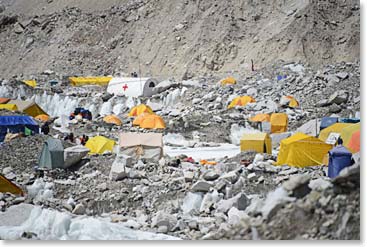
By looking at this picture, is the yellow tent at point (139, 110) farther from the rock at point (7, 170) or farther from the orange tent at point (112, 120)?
the rock at point (7, 170)

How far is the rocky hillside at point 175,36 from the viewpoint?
25656 mm

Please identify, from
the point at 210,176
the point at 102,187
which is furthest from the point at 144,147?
the point at 210,176

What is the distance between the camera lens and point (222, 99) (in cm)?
2030

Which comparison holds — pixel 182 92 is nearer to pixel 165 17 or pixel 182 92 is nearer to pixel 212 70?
pixel 212 70

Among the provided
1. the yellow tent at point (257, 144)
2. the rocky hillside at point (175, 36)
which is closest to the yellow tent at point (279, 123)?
the yellow tent at point (257, 144)

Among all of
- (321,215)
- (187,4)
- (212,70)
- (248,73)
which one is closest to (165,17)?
(187,4)

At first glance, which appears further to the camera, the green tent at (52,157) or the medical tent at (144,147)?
the medical tent at (144,147)

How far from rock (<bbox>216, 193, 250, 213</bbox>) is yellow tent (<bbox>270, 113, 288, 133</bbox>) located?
8.44 m

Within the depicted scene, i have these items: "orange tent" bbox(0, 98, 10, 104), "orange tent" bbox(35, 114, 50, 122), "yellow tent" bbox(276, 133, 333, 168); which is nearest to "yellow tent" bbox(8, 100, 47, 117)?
"orange tent" bbox(35, 114, 50, 122)

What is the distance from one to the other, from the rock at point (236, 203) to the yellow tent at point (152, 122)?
9323 millimetres

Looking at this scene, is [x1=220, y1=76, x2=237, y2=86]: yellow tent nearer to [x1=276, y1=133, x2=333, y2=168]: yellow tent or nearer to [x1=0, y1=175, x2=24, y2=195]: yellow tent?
[x1=276, y1=133, x2=333, y2=168]: yellow tent

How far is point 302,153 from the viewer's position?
1027 cm

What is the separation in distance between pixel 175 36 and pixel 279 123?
14516 millimetres

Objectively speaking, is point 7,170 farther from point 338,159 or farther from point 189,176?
point 338,159
